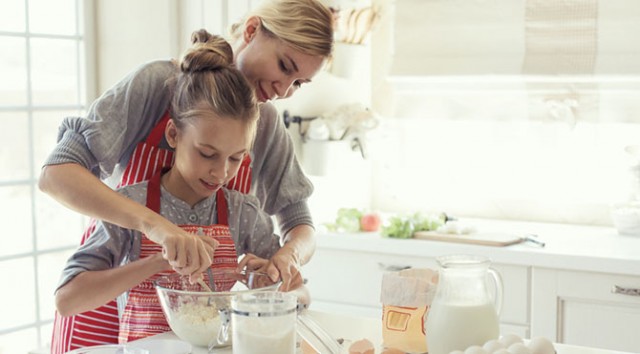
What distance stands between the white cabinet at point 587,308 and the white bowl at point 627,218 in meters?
0.54

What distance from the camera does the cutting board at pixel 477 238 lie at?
2.97 m

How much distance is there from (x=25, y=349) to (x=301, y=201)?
4.71 feet

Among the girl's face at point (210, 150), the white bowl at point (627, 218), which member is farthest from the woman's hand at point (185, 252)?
the white bowl at point (627, 218)

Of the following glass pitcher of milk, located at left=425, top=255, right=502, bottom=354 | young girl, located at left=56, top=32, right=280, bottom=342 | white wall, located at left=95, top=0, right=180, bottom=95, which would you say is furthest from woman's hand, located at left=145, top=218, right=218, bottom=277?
white wall, located at left=95, top=0, right=180, bottom=95

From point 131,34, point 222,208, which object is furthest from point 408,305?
point 131,34

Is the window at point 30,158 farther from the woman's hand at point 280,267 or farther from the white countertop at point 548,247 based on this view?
the woman's hand at point 280,267

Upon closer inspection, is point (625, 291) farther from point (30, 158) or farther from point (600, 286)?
point (30, 158)

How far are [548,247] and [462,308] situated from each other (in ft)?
5.33

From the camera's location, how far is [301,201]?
2000 millimetres

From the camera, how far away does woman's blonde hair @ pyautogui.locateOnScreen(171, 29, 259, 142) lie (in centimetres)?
169

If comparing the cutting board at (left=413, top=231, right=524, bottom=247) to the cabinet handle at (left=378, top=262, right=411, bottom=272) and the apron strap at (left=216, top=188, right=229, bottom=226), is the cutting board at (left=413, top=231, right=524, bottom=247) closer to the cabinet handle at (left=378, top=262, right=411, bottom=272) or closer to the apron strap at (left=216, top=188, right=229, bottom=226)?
the cabinet handle at (left=378, top=262, right=411, bottom=272)

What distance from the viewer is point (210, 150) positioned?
1.67 m

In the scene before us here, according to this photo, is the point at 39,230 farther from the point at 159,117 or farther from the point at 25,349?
the point at 159,117

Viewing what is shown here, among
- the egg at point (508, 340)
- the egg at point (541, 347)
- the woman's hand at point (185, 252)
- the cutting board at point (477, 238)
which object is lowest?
the cutting board at point (477, 238)
